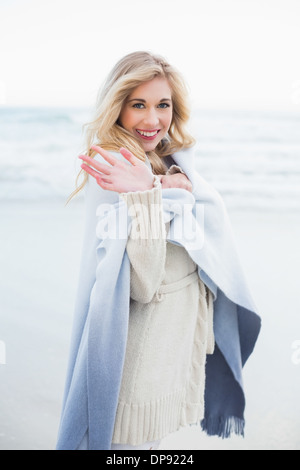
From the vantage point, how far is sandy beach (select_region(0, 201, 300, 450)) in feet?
7.39

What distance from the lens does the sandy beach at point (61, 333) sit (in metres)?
2.25

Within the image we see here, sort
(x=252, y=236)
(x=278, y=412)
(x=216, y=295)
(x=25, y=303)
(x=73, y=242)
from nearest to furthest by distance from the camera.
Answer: (x=216, y=295) → (x=278, y=412) → (x=25, y=303) → (x=73, y=242) → (x=252, y=236)

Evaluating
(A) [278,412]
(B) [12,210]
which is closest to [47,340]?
(A) [278,412]

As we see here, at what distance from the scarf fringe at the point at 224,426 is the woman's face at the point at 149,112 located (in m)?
0.83

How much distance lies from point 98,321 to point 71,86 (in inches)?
315

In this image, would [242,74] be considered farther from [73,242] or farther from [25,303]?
[25,303]

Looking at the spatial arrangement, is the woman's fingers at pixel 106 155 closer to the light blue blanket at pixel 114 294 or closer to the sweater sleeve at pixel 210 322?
the light blue blanket at pixel 114 294

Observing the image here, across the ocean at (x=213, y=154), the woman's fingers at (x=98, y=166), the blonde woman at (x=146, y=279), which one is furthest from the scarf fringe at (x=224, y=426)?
the ocean at (x=213, y=154)

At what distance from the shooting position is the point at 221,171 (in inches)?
295

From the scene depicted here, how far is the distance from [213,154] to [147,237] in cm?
711

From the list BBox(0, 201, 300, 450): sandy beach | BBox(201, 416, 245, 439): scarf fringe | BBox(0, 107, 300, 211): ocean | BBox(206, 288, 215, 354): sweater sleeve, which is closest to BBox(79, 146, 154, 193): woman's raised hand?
BBox(206, 288, 215, 354): sweater sleeve

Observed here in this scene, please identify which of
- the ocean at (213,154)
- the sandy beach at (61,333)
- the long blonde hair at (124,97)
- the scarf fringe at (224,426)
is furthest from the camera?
the ocean at (213,154)

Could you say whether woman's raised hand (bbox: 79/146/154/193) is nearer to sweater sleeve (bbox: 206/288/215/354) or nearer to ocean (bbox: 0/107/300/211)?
sweater sleeve (bbox: 206/288/215/354)

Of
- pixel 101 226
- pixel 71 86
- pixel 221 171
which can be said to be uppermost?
pixel 101 226
